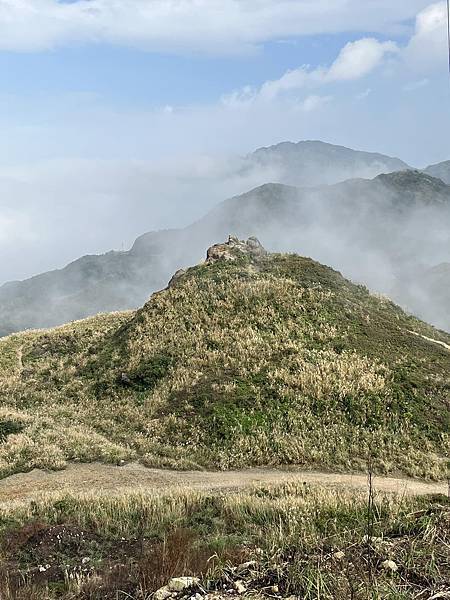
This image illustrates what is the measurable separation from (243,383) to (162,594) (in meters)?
18.4

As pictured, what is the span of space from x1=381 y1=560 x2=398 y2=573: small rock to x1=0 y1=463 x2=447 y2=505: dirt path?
29.9 feet

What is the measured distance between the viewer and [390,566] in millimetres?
6582

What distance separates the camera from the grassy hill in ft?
66.9

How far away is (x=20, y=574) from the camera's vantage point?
8781 millimetres

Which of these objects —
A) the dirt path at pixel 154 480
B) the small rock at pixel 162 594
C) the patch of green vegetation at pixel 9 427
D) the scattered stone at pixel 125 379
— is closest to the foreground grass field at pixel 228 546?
the small rock at pixel 162 594

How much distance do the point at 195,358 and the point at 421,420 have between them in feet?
37.0

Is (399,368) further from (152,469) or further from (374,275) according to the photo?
(374,275)

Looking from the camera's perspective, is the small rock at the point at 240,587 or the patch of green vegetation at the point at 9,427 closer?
the small rock at the point at 240,587

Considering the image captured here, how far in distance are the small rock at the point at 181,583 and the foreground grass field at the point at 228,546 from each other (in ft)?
0.43

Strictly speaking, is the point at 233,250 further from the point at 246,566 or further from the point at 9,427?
the point at 246,566

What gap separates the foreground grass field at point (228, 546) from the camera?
21.1 ft


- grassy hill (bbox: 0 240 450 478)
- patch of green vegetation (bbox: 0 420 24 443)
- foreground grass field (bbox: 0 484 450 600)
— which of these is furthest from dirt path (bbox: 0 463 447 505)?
patch of green vegetation (bbox: 0 420 24 443)

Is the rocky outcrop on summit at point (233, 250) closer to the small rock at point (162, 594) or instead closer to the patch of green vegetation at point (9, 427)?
the patch of green vegetation at point (9, 427)

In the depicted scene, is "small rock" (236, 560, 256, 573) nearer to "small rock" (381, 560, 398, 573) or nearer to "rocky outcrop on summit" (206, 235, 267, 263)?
"small rock" (381, 560, 398, 573)
